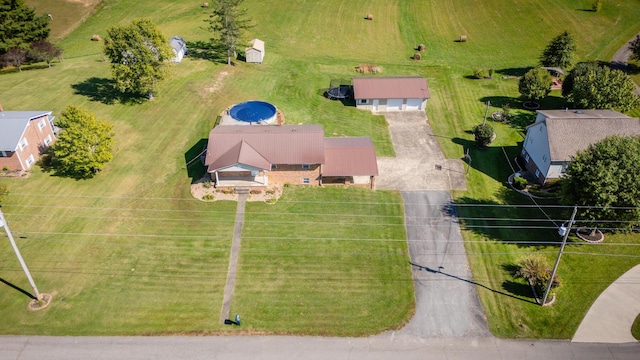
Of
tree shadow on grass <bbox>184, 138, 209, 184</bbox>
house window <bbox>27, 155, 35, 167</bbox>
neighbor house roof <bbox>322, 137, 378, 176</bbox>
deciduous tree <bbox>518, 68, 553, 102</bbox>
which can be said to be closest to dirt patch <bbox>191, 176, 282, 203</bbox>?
tree shadow on grass <bbox>184, 138, 209, 184</bbox>

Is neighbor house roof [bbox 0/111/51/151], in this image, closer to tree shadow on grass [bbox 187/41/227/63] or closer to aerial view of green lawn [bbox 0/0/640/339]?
aerial view of green lawn [bbox 0/0/640/339]

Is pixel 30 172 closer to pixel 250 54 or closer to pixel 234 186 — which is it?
pixel 234 186

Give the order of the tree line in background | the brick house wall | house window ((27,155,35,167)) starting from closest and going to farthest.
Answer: the brick house wall
house window ((27,155,35,167))
the tree line in background

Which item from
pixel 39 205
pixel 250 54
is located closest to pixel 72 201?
pixel 39 205

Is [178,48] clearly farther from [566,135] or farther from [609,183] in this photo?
[609,183]

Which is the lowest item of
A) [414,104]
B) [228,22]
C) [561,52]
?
[414,104]

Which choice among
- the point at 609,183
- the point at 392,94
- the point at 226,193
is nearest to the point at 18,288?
the point at 226,193
